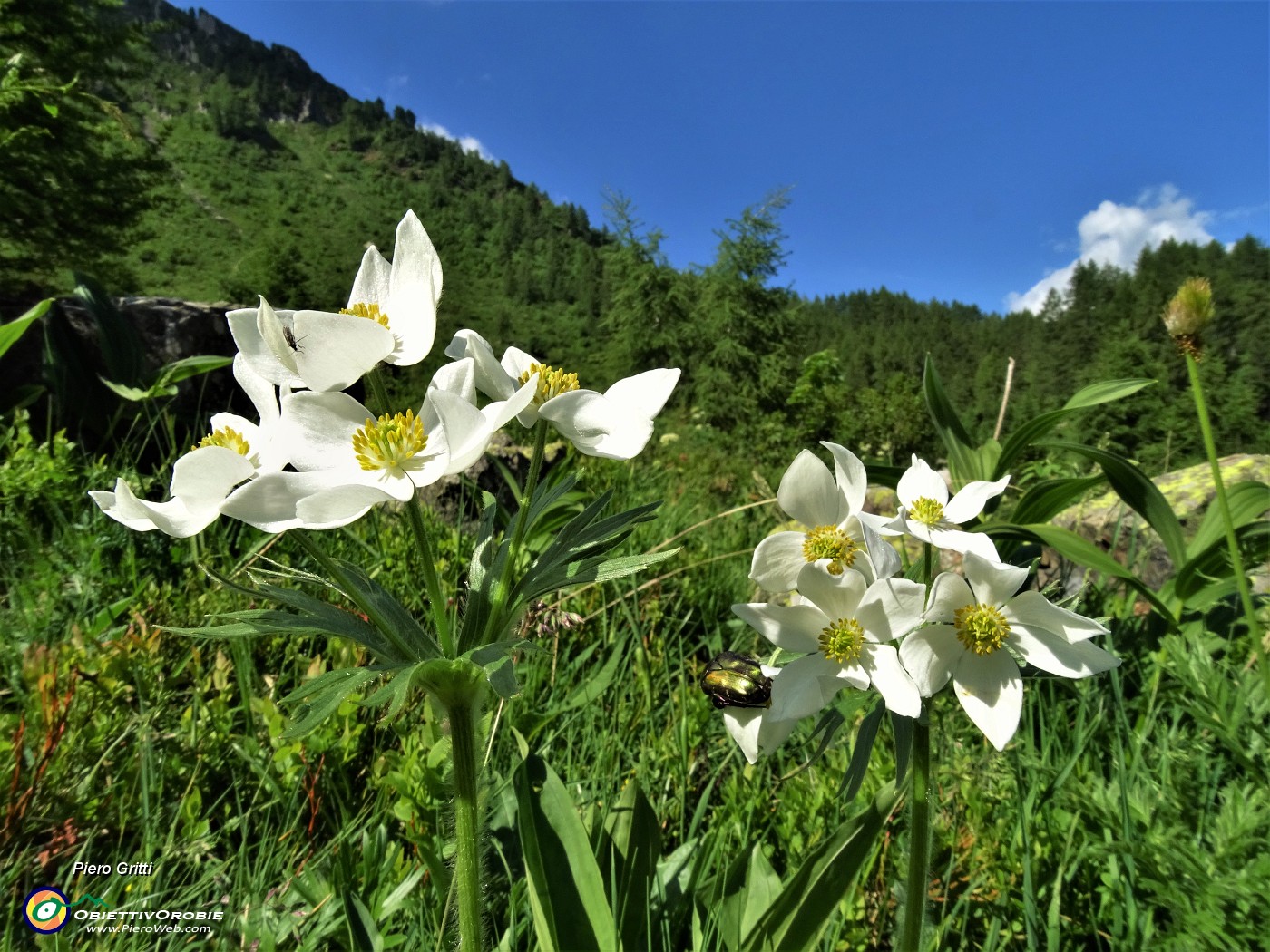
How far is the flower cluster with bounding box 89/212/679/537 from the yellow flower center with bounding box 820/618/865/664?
369 mm

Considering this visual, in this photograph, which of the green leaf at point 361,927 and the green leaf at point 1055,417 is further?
the green leaf at point 1055,417

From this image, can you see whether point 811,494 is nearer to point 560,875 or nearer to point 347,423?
point 347,423

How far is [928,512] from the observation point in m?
1.03

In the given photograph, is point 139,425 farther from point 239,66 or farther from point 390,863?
point 239,66

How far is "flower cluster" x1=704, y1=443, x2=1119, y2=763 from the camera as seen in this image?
86 centimetres

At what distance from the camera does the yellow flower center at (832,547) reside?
958mm

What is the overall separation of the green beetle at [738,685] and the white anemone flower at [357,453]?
487 millimetres

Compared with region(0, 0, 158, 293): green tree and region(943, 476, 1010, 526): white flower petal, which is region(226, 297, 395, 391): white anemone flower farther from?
region(0, 0, 158, 293): green tree

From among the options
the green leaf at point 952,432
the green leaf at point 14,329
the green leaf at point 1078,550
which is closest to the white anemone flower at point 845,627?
the green leaf at point 1078,550

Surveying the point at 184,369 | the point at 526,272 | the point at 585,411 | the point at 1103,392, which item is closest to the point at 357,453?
the point at 585,411

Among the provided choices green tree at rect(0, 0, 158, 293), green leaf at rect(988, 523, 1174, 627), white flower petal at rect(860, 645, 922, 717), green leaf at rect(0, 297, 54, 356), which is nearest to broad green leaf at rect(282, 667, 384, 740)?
white flower petal at rect(860, 645, 922, 717)

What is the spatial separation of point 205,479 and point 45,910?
41.0 inches

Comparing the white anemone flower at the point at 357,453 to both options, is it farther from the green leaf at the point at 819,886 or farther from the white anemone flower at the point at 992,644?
the green leaf at the point at 819,886

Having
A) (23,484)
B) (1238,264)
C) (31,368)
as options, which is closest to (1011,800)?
(23,484)
